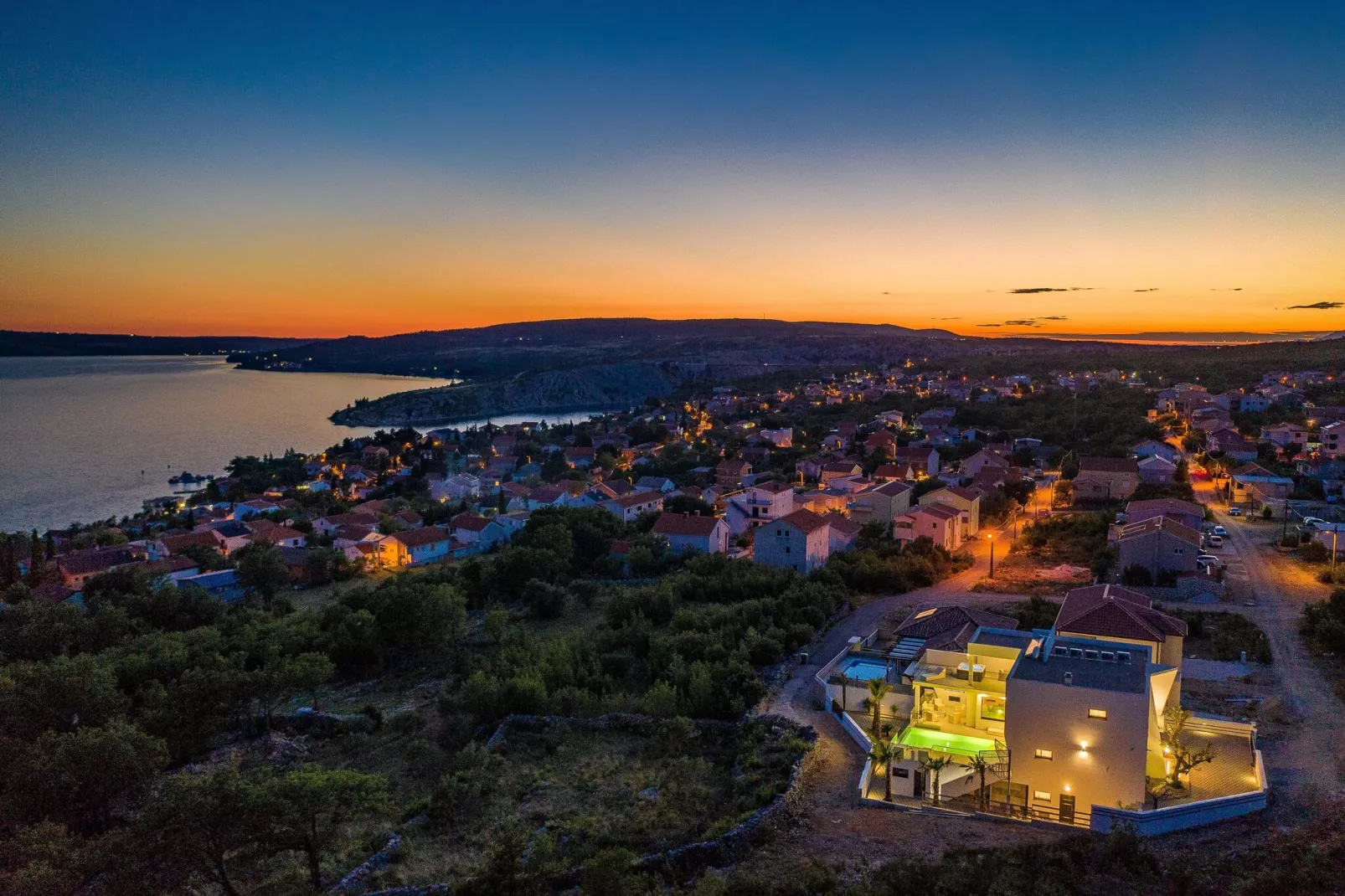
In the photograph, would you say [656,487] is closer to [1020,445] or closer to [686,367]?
[1020,445]

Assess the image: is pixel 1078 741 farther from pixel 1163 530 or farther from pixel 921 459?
pixel 921 459

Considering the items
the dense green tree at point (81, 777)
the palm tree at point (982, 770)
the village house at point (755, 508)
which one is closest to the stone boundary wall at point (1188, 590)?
the palm tree at point (982, 770)

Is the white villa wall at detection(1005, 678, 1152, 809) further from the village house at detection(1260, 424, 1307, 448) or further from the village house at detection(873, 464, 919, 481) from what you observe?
the village house at detection(1260, 424, 1307, 448)

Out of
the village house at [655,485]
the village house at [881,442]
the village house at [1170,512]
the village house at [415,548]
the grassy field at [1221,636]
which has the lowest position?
the village house at [415,548]

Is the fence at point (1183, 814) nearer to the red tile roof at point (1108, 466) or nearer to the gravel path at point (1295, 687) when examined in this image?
the gravel path at point (1295, 687)

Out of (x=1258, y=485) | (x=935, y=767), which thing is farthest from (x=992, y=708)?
(x=1258, y=485)

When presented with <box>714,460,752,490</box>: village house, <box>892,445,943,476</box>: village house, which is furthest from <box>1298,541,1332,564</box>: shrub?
<box>714,460,752,490</box>: village house
